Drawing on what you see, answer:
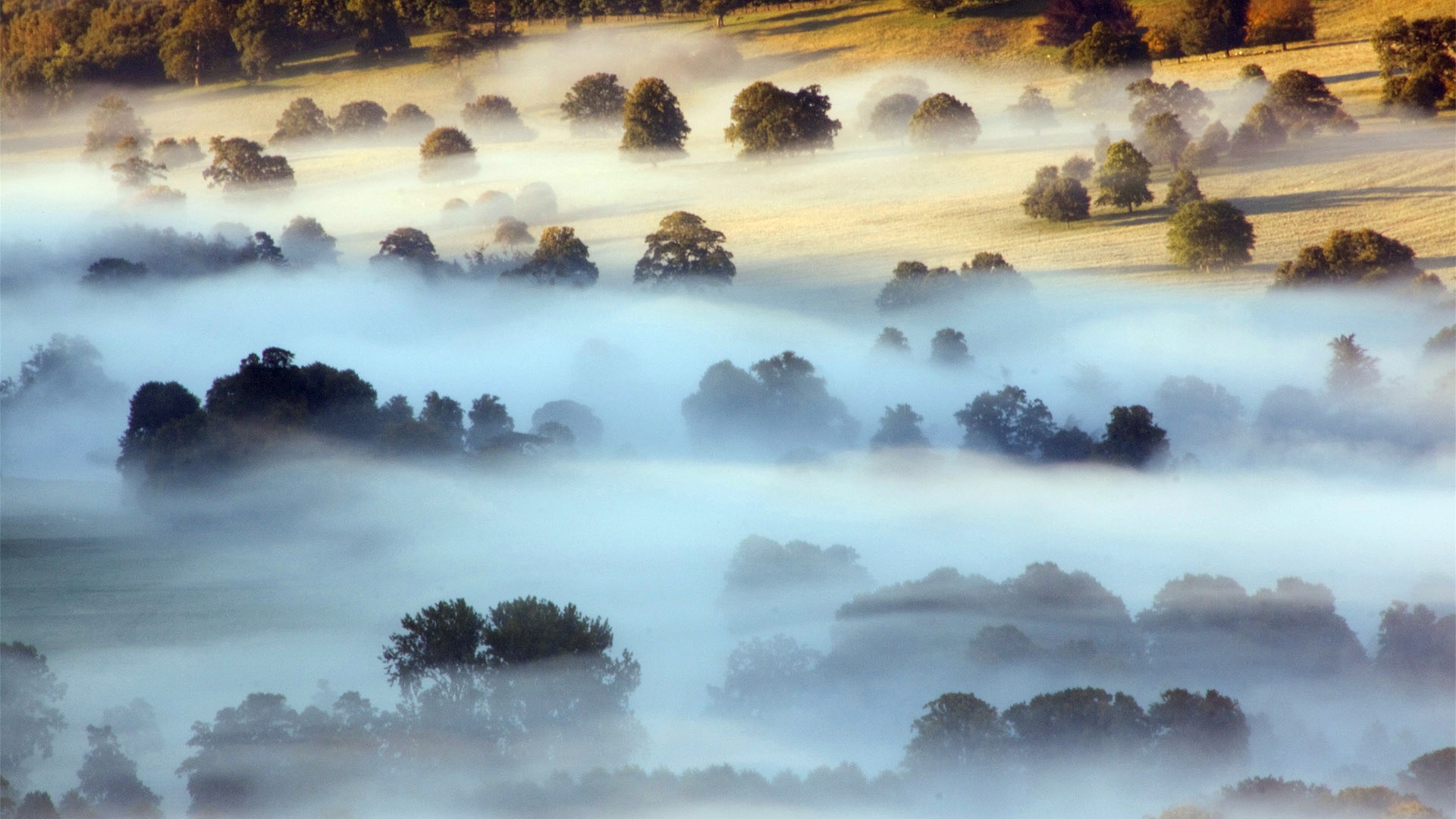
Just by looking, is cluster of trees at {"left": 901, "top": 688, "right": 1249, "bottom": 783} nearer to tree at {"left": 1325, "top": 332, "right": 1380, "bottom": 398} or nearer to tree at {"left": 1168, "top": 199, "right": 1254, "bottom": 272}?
tree at {"left": 1325, "top": 332, "right": 1380, "bottom": 398}

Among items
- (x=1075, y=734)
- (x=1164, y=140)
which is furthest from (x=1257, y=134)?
(x=1075, y=734)

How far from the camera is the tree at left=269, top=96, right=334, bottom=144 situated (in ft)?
310

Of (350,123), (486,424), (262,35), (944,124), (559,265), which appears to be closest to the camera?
(486,424)

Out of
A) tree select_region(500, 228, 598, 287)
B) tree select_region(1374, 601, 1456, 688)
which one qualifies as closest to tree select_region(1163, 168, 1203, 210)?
tree select_region(500, 228, 598, 287)

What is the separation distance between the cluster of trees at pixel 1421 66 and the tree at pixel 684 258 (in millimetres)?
41377

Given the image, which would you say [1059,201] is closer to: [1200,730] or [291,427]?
[291,427]

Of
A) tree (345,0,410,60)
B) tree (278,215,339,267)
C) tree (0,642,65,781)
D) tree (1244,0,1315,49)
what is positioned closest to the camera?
tree (0,642,65,781)

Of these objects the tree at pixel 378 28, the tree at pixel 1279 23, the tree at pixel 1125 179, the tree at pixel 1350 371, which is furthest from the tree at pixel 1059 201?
the tree at pixel 378 28

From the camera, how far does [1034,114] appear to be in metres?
75.8

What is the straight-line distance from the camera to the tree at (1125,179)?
6081 centimetres

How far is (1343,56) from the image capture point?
7750cm

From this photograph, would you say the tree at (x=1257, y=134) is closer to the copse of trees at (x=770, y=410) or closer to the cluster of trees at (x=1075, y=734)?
the copse of trees at (x=770, y=410)

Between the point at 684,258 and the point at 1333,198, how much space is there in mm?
33182

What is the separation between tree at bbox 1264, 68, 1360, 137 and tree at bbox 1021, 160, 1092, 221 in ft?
51.4
